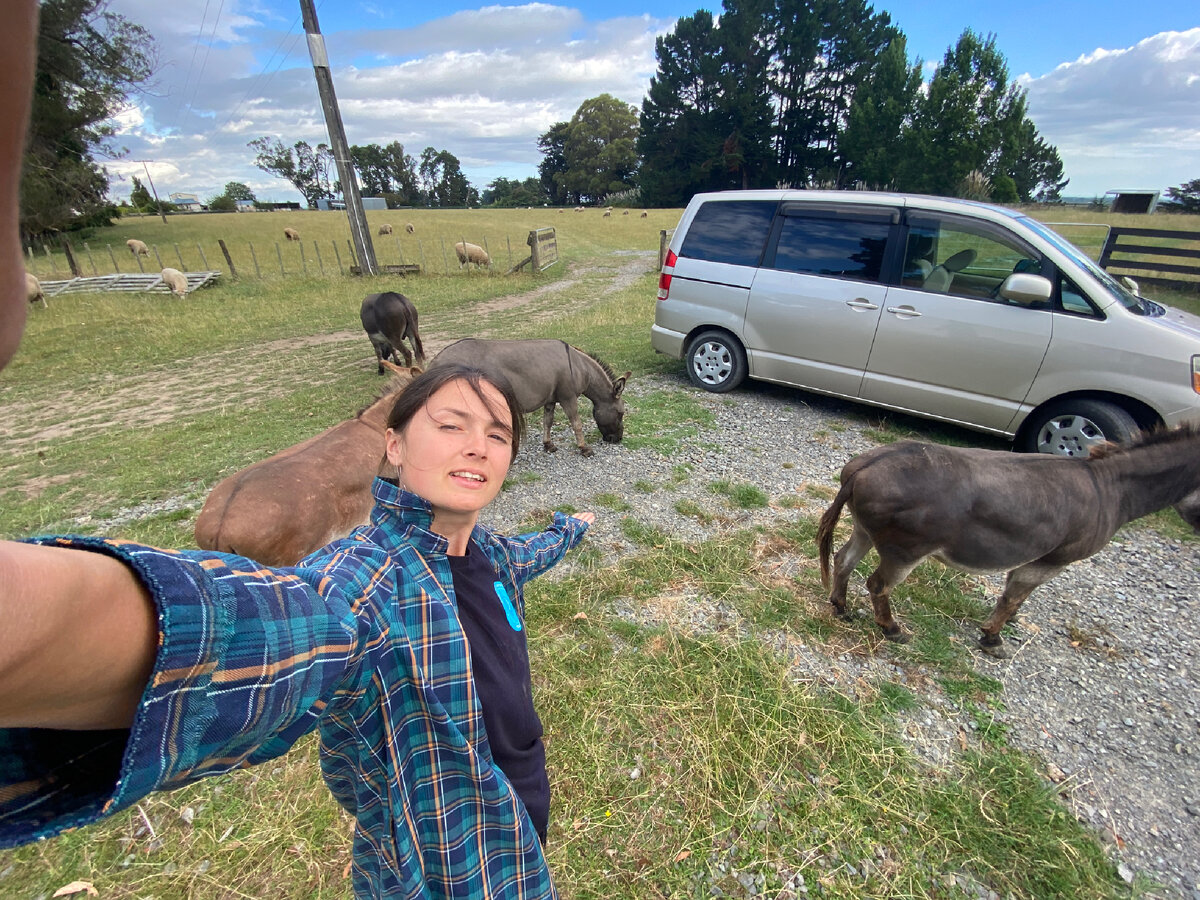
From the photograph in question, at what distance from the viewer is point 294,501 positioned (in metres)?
3.31

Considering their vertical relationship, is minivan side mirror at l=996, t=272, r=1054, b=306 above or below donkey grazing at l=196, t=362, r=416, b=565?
above

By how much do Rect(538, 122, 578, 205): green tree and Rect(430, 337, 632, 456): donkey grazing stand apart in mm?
80516

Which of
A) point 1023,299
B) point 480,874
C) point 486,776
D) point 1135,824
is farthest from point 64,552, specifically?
point 1023,299

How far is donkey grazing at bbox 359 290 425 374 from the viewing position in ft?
30.0

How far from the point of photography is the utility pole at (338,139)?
1485 cm

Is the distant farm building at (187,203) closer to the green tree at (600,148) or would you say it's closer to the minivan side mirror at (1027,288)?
the green tree at (600,148)

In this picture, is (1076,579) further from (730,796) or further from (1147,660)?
(730,796)

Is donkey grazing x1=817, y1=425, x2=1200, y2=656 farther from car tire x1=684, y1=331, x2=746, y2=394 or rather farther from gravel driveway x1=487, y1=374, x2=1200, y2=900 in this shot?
car tire x1=684, y1=331, x2=746, y2=394

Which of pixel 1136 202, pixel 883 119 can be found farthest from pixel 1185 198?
pixel 883 119

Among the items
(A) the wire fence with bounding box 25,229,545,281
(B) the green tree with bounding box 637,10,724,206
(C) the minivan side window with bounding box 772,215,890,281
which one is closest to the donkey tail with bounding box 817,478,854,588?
(C) the minivan side window with bounding box 772,215,890,281

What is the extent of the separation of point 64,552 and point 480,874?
1315 millimetres

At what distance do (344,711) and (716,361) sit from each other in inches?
266

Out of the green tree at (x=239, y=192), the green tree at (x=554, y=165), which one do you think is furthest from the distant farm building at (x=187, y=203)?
the green tree at (x=554, y=165)

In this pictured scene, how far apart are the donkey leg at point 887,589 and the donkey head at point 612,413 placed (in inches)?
129
